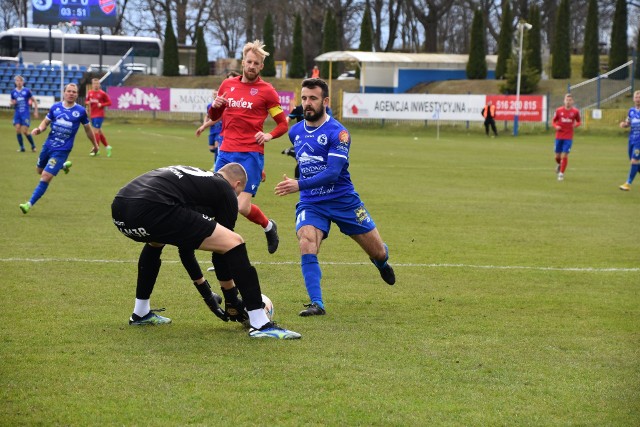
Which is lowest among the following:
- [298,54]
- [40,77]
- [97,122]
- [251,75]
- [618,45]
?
[97,122]

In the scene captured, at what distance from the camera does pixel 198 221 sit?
6742mm

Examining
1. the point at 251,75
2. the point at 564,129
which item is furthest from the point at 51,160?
the point at 564,129

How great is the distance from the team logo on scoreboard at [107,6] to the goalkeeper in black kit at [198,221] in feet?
177

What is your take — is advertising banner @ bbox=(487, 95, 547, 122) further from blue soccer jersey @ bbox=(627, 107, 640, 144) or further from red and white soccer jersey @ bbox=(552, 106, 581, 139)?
blue soccer jersey @ bbox=(627, 107, 640, 144)

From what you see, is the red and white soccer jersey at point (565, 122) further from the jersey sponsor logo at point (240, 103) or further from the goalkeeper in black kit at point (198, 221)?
the goalkeeper in black kit at point (198, 221)

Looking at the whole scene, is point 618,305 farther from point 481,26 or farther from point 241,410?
point 481,26

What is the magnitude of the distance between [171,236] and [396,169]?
19.2 metres

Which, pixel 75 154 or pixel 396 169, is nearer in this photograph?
pixel 396 169

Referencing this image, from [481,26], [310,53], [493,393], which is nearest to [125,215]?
[493,393]

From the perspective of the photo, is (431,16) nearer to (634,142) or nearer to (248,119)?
(634,142)

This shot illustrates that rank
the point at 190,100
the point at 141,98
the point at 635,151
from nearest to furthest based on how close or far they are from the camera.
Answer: the point at 635,151
the point at 190,100
the point at 141,98

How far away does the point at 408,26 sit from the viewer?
8581 centimetres

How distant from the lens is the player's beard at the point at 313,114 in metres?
8.29

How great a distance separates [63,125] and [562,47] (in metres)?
49.9
